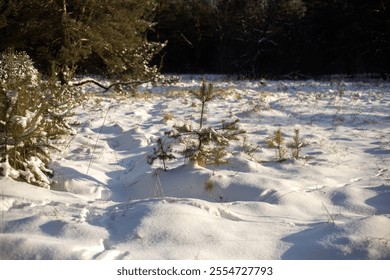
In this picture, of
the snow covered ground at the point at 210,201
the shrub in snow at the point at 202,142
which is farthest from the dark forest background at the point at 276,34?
the shrub in snow at the point at 202,142

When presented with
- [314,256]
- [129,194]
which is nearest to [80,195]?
[129,194]

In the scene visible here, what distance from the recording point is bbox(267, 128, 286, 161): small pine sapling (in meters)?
4.65

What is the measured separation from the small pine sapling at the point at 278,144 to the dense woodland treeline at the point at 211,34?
5.29 metres

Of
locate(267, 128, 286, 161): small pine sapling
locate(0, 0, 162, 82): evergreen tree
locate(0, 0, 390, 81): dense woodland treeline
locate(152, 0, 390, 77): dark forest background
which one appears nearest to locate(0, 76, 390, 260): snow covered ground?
locate(267, 128, 286, 161): small pine sapling

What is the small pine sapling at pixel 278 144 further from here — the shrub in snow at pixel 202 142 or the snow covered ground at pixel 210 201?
the shrub in snow at pixel 202 142

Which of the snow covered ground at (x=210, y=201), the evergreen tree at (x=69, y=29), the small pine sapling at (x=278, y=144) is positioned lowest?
the snow covered ground at (x=210, y=201)

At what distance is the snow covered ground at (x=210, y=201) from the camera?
7.84ft

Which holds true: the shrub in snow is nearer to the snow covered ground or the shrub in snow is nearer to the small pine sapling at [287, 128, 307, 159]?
the snow covered ground

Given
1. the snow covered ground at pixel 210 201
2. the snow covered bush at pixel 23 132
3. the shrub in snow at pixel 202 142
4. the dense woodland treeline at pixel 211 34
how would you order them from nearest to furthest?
the snow covered ground at pixel 210 201, the snow covered bush at pixel 23 132, the shrub in snow at pixel 202 142, the dense woodland treeline at pixel 211 34

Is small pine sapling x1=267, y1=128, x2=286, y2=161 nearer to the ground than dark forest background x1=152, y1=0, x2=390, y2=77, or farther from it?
nearer to the ground

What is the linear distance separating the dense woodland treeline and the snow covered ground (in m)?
3.43

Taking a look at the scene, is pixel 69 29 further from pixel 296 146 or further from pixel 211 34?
pixel 211 34
